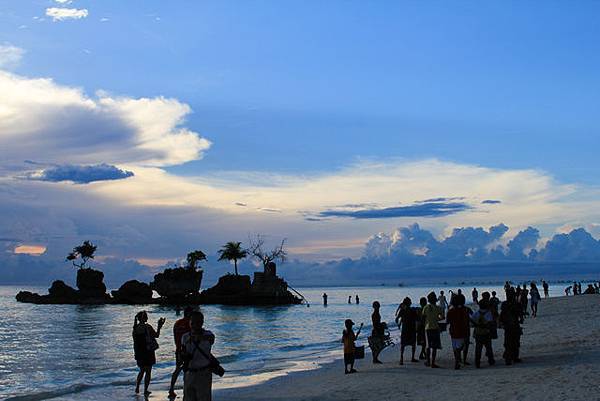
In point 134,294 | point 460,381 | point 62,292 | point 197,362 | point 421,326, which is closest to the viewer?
point 197,362

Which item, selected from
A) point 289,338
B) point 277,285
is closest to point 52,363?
point 289,338

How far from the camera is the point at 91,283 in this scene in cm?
11881

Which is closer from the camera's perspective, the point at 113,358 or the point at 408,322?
the point at 408,322

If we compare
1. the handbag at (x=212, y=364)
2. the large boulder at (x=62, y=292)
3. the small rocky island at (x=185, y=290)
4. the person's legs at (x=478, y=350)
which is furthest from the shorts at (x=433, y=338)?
the large boulder at (x=62, y=292)

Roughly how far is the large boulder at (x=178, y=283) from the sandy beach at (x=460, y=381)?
91603 mm

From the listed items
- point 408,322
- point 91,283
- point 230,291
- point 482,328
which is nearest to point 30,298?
point 91,283

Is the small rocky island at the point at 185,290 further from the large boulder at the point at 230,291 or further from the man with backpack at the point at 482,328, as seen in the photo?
the man with backpack at the point at 482,328

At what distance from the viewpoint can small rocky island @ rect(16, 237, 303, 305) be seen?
338 ft

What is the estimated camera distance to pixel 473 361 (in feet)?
55.1

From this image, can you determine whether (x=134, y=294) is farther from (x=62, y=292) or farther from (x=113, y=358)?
(x=113, y=358)

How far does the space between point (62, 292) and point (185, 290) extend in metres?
28.3

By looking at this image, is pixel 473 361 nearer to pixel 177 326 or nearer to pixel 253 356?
pixel 177 326

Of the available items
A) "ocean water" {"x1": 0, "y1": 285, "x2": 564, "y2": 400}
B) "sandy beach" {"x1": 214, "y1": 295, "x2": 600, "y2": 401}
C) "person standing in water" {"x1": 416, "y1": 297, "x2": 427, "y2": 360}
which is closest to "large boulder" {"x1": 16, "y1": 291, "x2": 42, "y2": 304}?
"ocean water" {"x1": 0, "y1": 285, "x2": 564, "y2": 400}

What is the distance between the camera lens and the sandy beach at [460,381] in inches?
461
